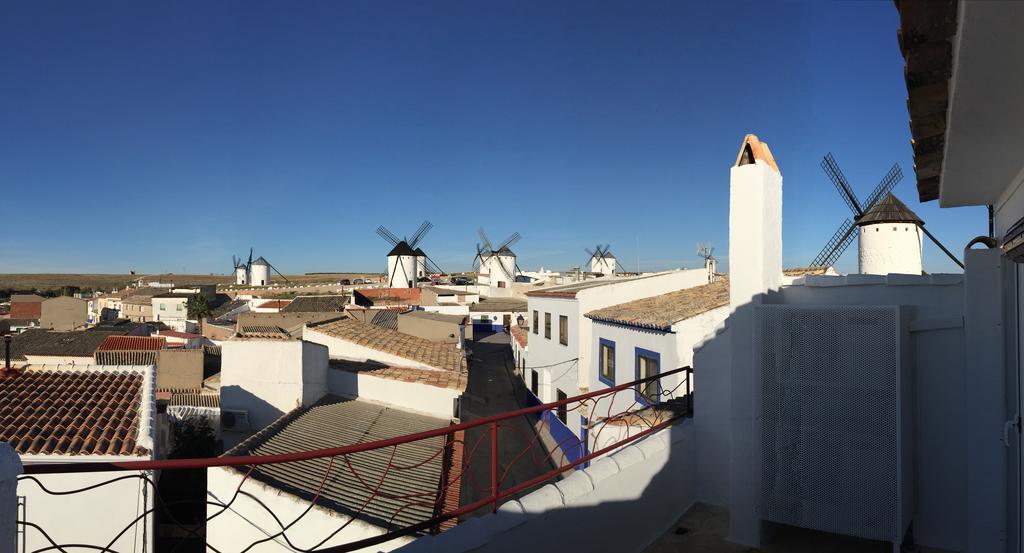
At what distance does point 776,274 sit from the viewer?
4.77 metres

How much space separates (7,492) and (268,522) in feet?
17.0

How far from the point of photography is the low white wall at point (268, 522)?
6047 mm

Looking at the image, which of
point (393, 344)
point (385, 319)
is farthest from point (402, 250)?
point (393, 344)

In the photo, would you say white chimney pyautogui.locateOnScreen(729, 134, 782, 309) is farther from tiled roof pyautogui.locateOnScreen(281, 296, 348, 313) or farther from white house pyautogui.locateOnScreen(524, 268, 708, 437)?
tiled roof pyautogui.locateOnScreen(281, 296, 348, 313)

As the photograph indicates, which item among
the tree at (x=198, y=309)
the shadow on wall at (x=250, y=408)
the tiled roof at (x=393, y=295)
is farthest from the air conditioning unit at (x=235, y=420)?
the tree at (x=198, y=309)

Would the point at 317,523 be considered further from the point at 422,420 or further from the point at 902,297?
the point at 902,297

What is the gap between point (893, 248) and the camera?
770 inches

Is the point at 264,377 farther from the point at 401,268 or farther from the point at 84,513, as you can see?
the point at 401,268

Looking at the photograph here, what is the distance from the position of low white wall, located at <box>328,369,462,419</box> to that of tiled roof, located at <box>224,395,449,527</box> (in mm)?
236

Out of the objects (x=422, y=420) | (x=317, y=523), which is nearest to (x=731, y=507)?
(x=317, y=523)

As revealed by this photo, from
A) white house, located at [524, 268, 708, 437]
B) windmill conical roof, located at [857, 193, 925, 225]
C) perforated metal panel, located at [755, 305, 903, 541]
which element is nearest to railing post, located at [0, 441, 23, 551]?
perforated metal panel, located at [755, 305, 903, 541]

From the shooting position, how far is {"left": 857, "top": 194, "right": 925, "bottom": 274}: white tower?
19391 millimetres

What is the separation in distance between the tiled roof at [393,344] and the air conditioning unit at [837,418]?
11.3 metres

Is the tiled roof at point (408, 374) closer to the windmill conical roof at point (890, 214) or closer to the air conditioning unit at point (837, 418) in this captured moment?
the air conditioning unit at point (837, 418)
